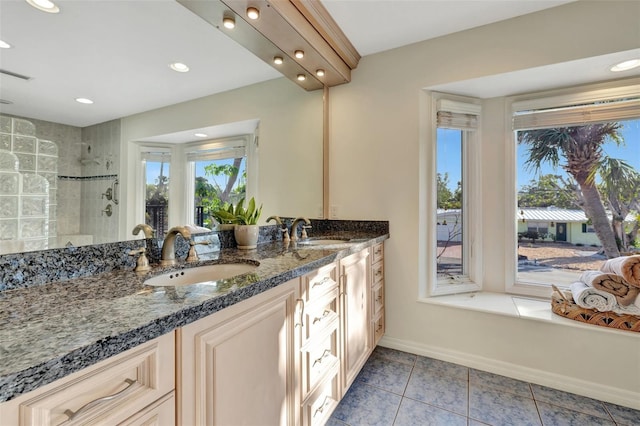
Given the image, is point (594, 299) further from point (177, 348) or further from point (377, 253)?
point (177, 348)

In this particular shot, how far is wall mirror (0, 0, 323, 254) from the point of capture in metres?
0.82

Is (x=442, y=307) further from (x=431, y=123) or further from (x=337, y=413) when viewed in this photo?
(x=431, y=123)

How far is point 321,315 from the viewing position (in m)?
1.32

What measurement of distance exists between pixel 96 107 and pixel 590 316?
2664 mm

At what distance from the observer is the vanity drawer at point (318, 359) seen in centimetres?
116

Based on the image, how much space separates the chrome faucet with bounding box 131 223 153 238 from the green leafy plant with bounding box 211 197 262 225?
37 cm

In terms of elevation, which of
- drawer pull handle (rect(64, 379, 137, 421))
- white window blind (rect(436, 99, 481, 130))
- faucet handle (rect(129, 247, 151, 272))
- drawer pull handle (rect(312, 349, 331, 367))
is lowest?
drawer pull handle (rect(312, 349, 331, 367))

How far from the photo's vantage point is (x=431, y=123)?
2.12m

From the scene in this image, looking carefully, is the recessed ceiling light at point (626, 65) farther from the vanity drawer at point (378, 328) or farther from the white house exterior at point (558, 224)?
the vanity drawer at point (378, 328)

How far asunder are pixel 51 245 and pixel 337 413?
1474 mm

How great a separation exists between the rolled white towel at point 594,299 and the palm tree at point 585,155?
452mm

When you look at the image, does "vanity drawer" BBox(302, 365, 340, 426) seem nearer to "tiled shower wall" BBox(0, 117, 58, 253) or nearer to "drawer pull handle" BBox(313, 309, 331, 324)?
"drawer pull handle" BBox(313, 309, 331, 324)

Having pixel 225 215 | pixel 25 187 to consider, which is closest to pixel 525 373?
pixel 225 215

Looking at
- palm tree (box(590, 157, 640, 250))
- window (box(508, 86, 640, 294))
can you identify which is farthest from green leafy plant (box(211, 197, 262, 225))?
palm tree (box(590, 157, 640, 250))
